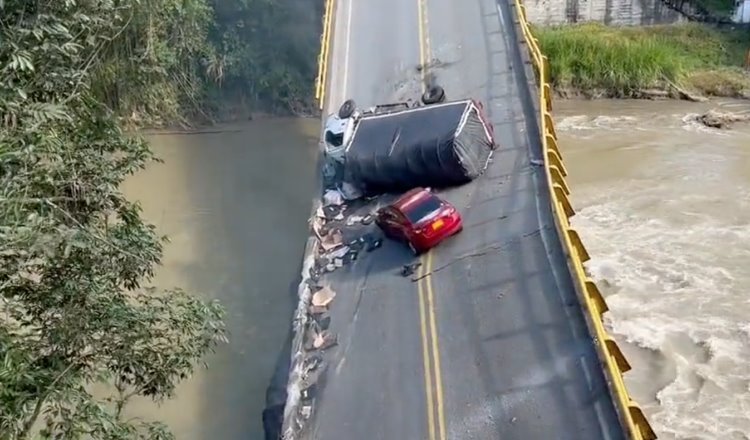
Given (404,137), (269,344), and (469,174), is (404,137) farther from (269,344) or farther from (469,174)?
(269,344)

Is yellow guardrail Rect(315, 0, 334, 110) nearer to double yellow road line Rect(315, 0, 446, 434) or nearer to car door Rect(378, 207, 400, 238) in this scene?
car door Rect(378, 207, 400, 238)

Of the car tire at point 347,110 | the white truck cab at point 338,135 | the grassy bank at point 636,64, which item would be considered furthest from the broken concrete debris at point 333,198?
the grassy bank at point 636,64

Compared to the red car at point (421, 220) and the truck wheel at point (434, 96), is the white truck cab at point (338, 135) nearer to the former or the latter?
the truck wheel at point (434, 96)

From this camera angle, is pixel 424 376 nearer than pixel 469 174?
Yes

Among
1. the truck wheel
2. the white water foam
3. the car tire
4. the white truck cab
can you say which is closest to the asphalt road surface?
the truck wheel

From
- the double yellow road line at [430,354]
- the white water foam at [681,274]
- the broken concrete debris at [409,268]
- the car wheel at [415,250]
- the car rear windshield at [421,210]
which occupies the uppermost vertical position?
the car rear windshield at [421,210]

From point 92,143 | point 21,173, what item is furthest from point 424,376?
point 21,173
